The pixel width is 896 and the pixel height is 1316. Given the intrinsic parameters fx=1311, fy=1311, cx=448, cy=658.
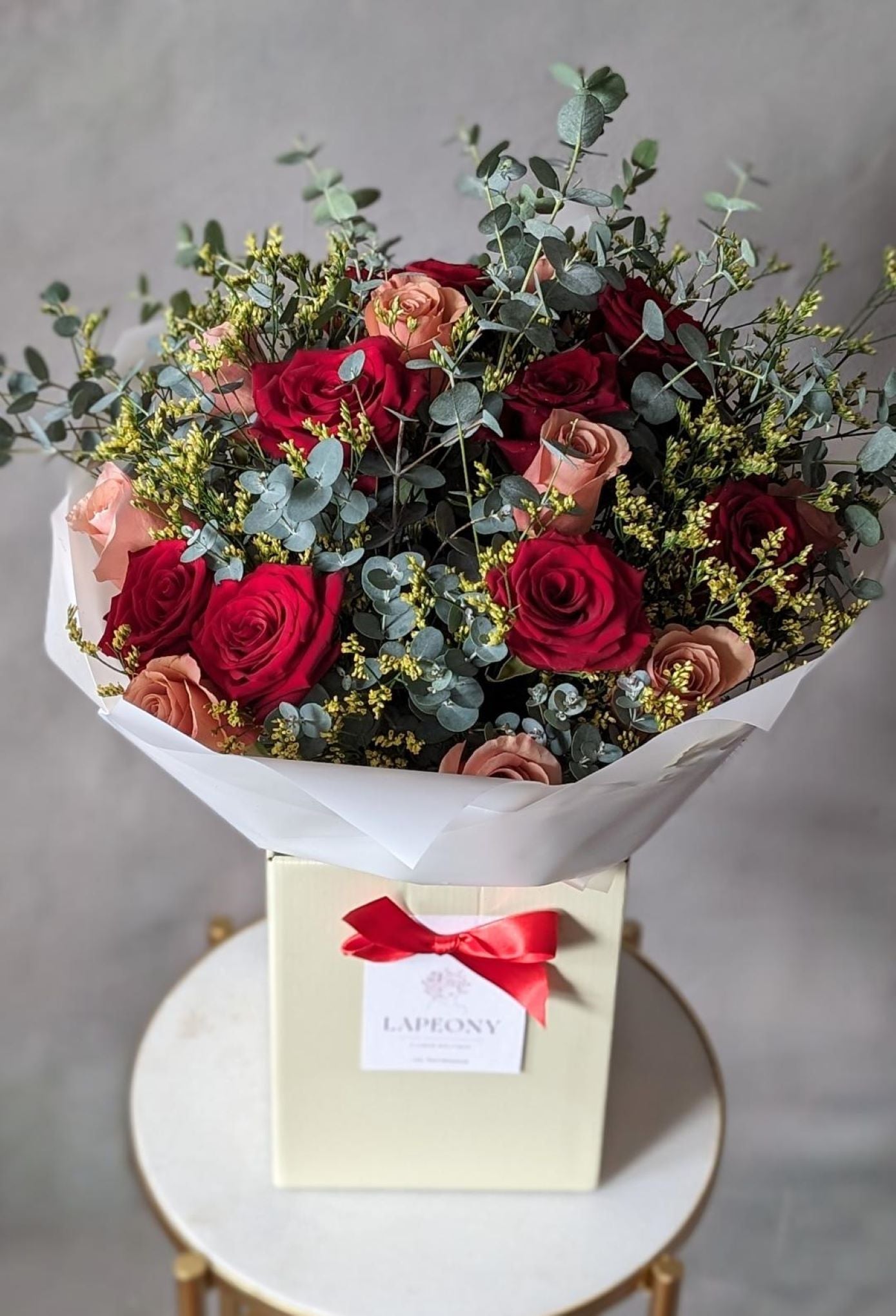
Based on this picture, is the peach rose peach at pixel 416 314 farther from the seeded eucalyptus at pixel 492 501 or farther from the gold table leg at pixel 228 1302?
the gold table leg at pixel 228 1302

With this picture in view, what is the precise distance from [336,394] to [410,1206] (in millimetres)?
597

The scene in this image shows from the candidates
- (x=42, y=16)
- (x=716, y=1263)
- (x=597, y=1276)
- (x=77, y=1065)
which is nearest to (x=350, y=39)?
(x=42, y=16)

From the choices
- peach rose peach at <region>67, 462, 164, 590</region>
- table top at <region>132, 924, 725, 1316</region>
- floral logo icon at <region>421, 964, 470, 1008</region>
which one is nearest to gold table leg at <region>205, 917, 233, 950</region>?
table top at <region>132, 924, 725, 1316</region>

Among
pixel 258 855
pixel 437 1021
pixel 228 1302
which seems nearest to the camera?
pixel 437 1021

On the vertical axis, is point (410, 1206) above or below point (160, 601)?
below

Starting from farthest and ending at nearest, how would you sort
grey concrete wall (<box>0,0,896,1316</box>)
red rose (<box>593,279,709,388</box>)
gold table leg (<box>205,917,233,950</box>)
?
gold table leg (<box>205,917,233,950</box>)
grey concrete wall (<box>0,0,896,1316</box>)
red rose (<box>593,279,709,388</box>)

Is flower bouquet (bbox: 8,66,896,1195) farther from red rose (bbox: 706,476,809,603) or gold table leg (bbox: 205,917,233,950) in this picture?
gold table leg (bbox: 205,917,233,950)

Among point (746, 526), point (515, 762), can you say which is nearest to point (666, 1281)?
point (515, 762)

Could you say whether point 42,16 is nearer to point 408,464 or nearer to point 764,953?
point 408,464

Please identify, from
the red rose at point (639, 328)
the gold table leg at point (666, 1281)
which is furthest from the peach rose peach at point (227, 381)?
the gold table leg at point (666, 1281)

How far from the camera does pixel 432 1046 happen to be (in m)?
0.89

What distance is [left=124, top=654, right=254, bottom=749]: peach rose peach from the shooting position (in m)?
0.72

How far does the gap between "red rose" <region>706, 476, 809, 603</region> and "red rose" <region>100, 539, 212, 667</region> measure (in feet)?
0.97

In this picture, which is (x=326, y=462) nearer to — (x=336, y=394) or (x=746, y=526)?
(x=336, y=394)
